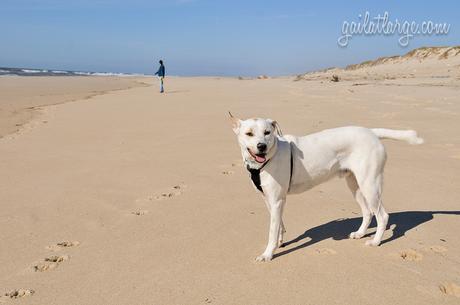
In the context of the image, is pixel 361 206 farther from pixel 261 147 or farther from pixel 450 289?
pixel 261 147

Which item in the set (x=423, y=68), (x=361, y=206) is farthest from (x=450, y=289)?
(x=423, y=68)

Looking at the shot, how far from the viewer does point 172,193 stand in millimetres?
5738

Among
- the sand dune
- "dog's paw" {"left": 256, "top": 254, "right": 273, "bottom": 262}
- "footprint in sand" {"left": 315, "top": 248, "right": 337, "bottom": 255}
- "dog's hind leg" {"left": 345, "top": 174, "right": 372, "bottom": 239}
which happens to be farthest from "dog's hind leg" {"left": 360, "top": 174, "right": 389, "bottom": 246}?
the sand dune

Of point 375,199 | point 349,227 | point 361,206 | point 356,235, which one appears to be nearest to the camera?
point 375,199

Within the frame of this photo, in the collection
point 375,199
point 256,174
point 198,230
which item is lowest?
point 198,230

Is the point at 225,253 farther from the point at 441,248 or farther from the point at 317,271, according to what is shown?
the point at 441,248

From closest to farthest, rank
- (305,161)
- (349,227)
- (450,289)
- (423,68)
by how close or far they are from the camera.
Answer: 1. (450,289)
2. (305,161)
3. (349,227)
4. (423,68)

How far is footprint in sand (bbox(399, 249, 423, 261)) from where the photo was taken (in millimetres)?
3875

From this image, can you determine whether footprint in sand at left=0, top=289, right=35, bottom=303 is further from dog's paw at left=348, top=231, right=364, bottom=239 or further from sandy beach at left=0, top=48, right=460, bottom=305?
dog's paw at left=348, top=231, right=364, bottom=239

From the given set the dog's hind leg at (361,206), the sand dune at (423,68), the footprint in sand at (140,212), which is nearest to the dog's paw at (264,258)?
the dog's hind leg at (361,206)

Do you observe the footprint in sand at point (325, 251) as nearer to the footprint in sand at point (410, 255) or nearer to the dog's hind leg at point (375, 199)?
the dog's hind leg at point (375, 199)

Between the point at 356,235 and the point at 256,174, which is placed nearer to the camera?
the point at 256,174

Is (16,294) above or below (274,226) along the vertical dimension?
below

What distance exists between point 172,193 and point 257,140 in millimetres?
2294
